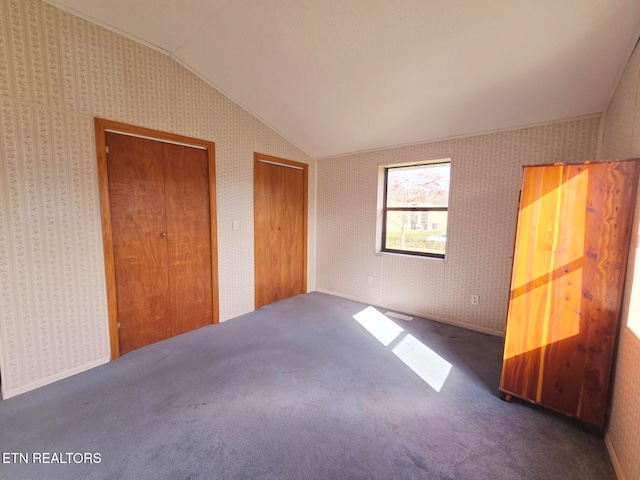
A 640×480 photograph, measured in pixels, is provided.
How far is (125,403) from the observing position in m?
1.87

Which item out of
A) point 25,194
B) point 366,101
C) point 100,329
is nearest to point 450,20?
point 366,101

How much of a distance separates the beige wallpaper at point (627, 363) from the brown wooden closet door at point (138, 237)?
3372mm

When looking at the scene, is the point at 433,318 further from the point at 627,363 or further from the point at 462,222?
the point at 627,363

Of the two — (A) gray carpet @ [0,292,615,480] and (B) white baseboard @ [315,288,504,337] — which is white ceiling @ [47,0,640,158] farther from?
(A) gray carpet @ [0,292,615,480]

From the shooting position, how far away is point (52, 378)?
6.93ft

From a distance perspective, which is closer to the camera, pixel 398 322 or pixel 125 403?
pixel 125 403

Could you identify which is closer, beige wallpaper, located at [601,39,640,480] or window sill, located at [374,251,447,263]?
beige wallpaper, located at [601,39,640,480]

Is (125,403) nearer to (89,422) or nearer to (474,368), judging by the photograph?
(89,422)

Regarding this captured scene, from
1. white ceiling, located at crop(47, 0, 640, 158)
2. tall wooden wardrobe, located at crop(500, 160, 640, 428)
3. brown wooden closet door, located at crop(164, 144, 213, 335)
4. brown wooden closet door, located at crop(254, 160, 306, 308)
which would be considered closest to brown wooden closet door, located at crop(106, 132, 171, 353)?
brown wooden closet door, located at crop(164, 144, 213, 335)

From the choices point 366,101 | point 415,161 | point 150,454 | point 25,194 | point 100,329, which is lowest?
point 150,454

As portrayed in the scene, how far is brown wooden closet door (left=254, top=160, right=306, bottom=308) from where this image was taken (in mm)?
3668

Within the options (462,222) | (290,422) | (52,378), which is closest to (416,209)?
(462,222)

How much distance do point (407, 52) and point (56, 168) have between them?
2806 mm

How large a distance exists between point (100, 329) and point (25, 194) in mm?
1172
